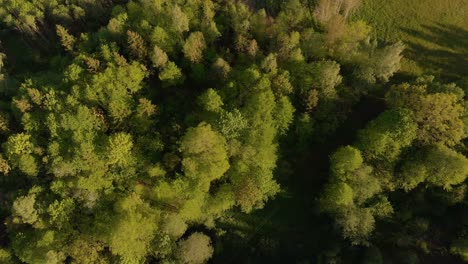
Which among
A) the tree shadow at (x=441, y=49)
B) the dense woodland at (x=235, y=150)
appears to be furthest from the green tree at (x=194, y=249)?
the tree shadow at (x=441, y=49)

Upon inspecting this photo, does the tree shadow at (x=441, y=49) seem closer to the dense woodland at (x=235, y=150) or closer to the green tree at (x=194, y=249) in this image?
the dense woodland at (x=235, y=150)

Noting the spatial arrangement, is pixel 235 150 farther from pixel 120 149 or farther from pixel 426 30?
pixel 426 30

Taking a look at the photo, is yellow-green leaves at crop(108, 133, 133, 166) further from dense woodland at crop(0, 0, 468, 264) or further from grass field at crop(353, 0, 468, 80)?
grass field at crop(353, 0, 468, 80)

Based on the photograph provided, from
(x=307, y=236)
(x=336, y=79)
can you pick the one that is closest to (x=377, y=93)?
(x=336, y=79)

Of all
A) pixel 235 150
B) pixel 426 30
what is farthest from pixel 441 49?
pixel 235 150

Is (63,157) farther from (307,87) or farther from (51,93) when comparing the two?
Answer: (307,87)

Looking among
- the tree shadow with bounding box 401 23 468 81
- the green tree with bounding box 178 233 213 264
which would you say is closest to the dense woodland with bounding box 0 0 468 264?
the green tree with bounding box 178 233 213 264
